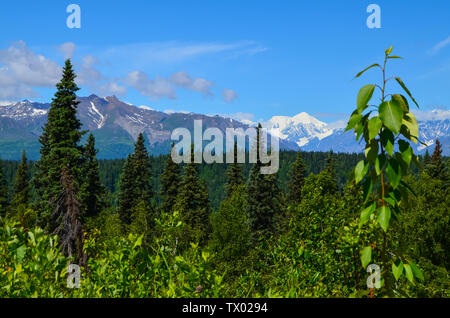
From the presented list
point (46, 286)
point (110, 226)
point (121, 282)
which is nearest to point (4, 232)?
point (46, 286)

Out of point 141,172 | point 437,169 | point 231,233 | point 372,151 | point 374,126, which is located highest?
point 437,169

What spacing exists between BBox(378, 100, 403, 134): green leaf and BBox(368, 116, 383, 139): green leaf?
0.10 feet

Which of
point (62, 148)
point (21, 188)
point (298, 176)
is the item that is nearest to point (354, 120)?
point (62, 148)

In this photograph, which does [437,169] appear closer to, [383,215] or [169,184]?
[169,184]

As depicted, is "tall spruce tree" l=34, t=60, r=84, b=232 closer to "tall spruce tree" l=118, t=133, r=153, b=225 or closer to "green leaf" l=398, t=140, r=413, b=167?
"tall spruce tree" l=118, t=133, r=153, b=225

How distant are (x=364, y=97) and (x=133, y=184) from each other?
2057 inches

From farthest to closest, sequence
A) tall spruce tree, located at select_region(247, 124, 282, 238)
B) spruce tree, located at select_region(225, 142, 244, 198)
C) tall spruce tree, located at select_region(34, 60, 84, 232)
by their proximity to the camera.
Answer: spruce tree, located at select_region(225, 142, 244, 198) → tall spruce tree, located at select_region(247, 124, 282, 238) → tall spruce tree, located at select_region(34, 60, 84, 232)

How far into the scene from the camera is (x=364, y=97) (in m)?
2.49

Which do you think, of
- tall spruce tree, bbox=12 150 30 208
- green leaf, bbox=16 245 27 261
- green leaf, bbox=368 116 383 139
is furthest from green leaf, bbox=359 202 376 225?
tall spruce tree, bbox=12 150 30 208

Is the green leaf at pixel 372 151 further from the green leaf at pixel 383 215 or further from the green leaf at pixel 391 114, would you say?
the green leaf at pixel 383 215

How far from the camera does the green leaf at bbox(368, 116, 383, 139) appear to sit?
2349mm

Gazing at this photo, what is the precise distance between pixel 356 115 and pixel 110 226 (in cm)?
3804
